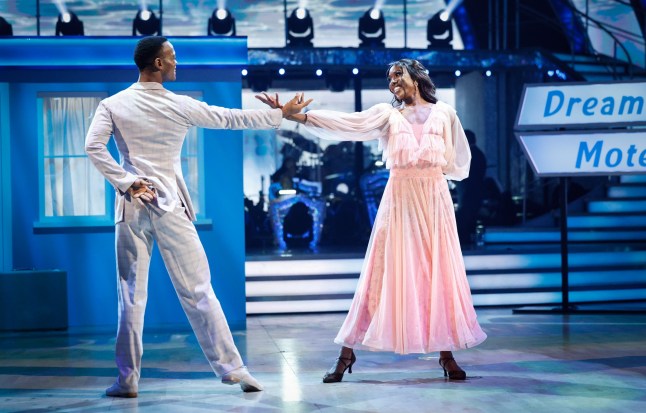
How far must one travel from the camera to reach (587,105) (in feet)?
27.4

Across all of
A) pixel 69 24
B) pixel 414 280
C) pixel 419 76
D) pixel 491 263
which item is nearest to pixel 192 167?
pixel 491 263

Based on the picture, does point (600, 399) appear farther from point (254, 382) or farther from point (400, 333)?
point (254, 382)

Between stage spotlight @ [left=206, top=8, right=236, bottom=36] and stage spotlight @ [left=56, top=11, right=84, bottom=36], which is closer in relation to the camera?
stage spotlight @ [left=56, top=11, right=84, bottom=36]

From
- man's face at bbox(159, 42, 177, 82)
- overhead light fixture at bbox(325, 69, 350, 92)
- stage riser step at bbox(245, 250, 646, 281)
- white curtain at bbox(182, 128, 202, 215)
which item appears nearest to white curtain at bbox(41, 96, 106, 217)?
white curtain at bbox(182, 128, 202, 215)

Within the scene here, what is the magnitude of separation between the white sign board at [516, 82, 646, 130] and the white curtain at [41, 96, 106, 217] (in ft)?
12.6

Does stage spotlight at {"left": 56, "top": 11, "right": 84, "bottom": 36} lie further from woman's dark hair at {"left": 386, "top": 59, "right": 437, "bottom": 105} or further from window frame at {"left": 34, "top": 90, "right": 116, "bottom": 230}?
woman's dark hair at {"left": 386, "top": 59, "right": 437, "bottom": 105}

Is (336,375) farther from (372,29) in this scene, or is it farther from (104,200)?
(372,29)

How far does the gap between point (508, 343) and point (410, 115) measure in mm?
2209

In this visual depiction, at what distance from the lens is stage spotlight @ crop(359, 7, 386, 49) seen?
555 inches

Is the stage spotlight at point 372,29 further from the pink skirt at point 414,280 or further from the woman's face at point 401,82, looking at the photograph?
the pink skirt at point 414,280

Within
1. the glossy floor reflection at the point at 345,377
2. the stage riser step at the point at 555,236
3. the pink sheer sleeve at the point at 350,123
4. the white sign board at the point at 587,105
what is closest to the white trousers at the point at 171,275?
the glossy floor reflection at the point at 345,377

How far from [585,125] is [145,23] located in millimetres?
7243

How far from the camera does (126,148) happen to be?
4926 millimetres

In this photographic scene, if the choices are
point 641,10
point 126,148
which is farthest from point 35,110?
point 641,10
